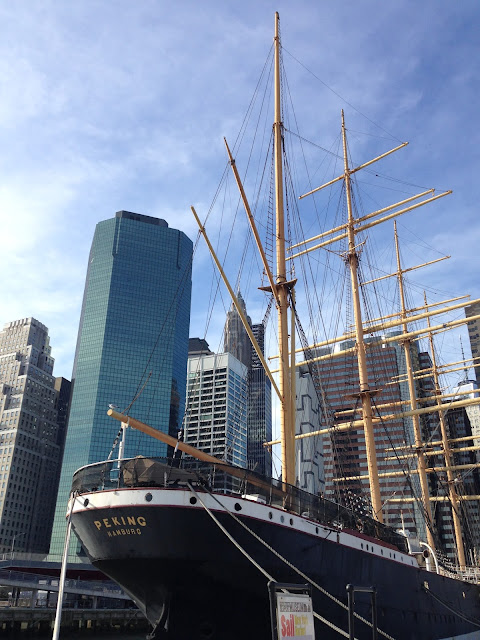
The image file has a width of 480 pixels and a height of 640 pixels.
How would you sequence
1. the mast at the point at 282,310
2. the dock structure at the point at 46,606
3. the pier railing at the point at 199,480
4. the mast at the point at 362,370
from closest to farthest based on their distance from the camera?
the pier railing at the point at 199,480
the mast at the point at 282,310
the mast at the point at 362,370
the dock structure at the point at 46,606

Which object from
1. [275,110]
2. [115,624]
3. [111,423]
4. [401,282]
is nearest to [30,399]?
[111,423]

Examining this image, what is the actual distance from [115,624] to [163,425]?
7049cm

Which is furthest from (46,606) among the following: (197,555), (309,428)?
(309,428)

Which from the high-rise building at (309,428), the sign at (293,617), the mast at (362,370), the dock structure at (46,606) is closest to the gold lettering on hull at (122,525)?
the sign at (293,617)

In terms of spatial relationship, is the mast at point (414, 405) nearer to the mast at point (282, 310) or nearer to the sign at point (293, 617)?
the mast at point (282, 310)

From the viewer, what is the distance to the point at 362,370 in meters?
37.4

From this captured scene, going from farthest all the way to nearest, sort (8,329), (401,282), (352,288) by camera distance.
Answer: (8,329), (401,282), (352,288)

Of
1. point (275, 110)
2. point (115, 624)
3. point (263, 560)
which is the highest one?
point (275, 110)

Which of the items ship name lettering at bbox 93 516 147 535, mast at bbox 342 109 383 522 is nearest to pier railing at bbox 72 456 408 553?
ship name lettering at bbox 93 516 147 535

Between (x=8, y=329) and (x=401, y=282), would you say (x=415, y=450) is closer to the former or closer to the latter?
(x=401, y=282)

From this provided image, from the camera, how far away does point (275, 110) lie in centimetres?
3009

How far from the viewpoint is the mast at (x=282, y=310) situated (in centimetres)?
2234

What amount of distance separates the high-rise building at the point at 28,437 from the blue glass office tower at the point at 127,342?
12144 millimetres

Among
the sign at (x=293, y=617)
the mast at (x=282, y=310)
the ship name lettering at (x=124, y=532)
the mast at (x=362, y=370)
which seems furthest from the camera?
the mast at (x=362, y=370)
